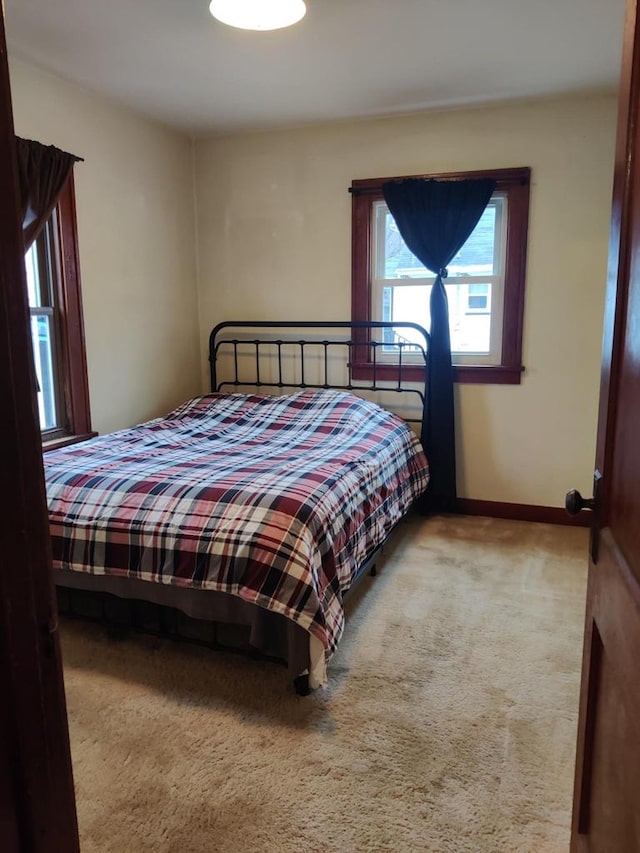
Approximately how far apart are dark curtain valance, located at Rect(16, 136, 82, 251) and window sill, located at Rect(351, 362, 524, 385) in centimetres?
199

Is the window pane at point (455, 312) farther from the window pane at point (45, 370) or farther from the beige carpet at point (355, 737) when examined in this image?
the window pane at point (45, 370)

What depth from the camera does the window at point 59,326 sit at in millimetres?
3143

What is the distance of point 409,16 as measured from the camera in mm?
2467

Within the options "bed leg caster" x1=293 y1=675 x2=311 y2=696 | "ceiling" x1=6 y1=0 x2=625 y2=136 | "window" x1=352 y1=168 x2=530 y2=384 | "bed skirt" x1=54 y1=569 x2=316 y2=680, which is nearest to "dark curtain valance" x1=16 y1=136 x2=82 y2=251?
"ceiling" x1=6 y1=0 x2=625 y2=136

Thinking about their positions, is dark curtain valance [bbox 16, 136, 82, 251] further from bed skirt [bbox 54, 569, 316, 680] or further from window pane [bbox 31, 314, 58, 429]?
bed skirt [bbox 54, 569, 316, 680]

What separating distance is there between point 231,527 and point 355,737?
0.76 meters

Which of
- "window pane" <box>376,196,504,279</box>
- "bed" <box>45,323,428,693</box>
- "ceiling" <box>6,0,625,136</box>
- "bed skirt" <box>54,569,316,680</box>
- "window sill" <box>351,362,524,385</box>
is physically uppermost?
"ceiling" <box>6,0,625,136</box>

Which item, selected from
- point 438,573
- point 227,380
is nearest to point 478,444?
point 438,573

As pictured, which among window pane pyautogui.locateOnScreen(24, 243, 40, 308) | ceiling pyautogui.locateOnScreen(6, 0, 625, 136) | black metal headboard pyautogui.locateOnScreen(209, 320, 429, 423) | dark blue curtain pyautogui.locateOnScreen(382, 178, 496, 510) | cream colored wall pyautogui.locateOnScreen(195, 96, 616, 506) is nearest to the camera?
ceiling pyautogui.locateOnScreen(6, 0, 625, 136)

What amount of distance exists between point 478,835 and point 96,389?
9.28 ft

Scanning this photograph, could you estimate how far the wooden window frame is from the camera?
317cm

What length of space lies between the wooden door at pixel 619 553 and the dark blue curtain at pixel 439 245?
2609 millimetres

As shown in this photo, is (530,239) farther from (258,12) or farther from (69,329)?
(69,329)

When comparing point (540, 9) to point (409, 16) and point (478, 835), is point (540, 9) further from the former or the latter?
point (478, 835)
